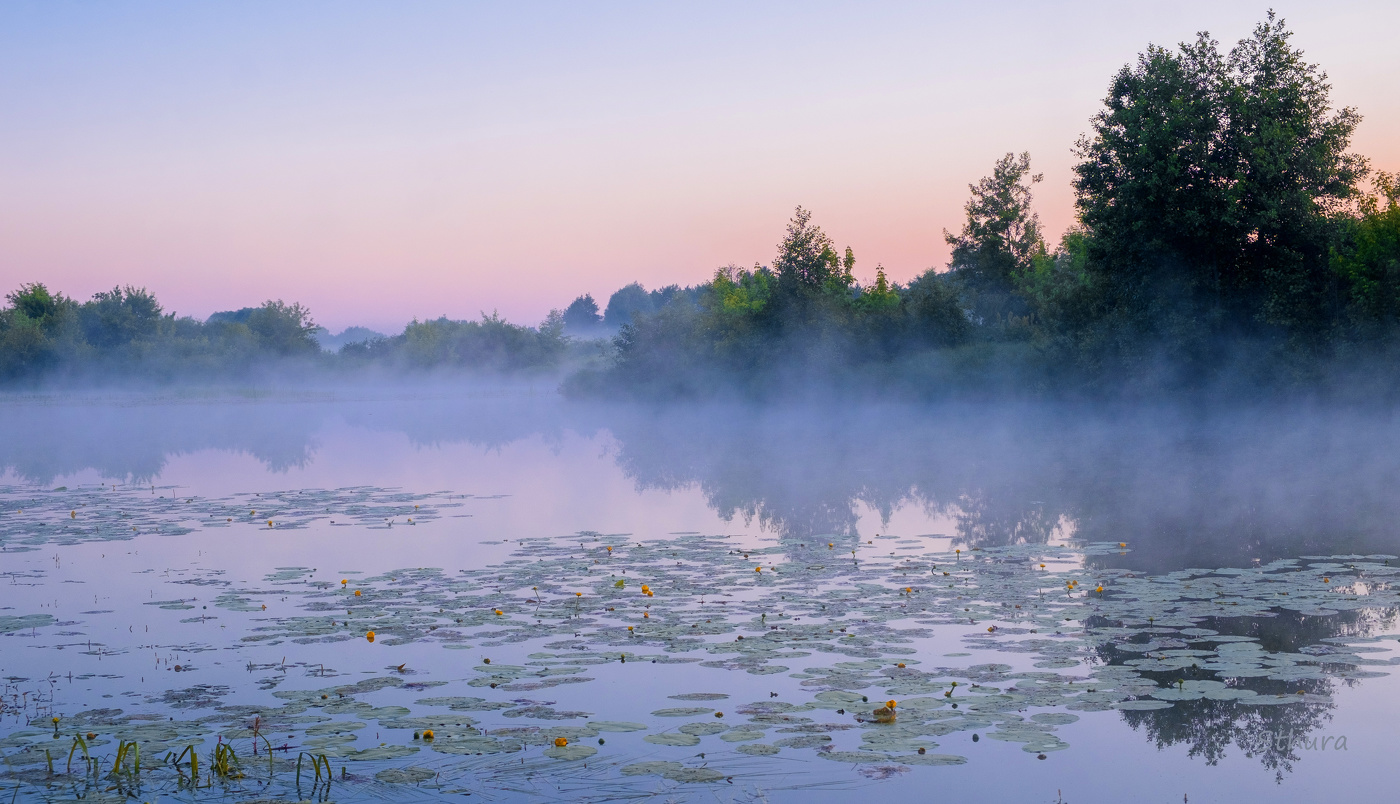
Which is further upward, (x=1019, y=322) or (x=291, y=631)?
(x=1019, y=322)

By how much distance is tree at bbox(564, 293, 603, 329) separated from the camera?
6673 inches

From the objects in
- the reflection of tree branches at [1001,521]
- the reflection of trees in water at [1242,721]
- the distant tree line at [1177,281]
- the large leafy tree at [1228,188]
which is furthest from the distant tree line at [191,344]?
the reflection of trees in water at [1242,721]

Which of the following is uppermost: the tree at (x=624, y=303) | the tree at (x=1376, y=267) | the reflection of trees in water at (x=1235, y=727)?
the tree at (x=624, y=303)

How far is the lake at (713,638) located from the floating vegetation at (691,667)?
0.11ft

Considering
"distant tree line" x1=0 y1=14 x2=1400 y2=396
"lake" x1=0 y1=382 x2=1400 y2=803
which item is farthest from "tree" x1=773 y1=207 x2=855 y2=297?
"lake" x1=0 y1=382 x2=1400 y2=803

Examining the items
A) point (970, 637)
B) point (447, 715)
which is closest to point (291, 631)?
point (447, 715)

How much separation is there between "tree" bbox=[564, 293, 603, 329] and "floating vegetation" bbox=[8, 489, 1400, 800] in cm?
15864

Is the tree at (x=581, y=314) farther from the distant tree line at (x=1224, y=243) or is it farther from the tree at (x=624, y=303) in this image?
the distant tree line at (x=1224, y=243)

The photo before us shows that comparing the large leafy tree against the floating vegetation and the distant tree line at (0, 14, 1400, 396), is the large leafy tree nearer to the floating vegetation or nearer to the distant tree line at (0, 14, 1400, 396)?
the distant tree line at (0, 14, 1400, 396)

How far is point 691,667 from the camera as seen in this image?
7.68m

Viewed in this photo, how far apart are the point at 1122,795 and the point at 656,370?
2176 inches

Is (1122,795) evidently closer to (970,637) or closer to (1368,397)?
(970,637)

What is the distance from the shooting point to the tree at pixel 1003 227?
6012 cm

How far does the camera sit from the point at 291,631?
29.3 ft
